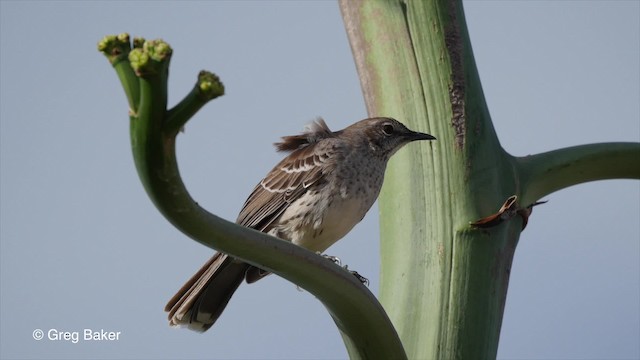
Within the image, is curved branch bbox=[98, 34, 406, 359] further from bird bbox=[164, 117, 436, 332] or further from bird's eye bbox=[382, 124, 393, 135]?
bird bbox=[164, 117, 436, 332]

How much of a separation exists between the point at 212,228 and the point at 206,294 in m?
3.05

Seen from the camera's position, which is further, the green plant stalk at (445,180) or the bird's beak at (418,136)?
the bird's beak at (418,136)

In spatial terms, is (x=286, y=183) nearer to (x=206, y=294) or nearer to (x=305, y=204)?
(x=305, y=204)

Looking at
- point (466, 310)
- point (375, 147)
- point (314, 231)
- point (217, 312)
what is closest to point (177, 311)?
point (217, 312)

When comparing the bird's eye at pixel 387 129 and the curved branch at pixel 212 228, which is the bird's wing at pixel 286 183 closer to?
the bird's eye at pixel 387 129

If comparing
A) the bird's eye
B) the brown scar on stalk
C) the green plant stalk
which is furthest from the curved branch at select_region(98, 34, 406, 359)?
the bird's eye

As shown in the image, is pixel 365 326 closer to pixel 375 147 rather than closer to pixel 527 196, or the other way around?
pixel 527 196

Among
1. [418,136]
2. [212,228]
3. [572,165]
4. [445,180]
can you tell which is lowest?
[212,228]

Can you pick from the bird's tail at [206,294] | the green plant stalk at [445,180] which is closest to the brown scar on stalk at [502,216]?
the green plant stalk at [445,180]

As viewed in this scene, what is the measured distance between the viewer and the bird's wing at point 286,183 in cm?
672

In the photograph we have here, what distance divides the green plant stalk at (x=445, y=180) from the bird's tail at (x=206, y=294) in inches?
59.0

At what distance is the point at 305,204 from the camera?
656 cm

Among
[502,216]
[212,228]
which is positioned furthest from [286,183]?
[212,228]

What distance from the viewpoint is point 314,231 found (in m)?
6.48
